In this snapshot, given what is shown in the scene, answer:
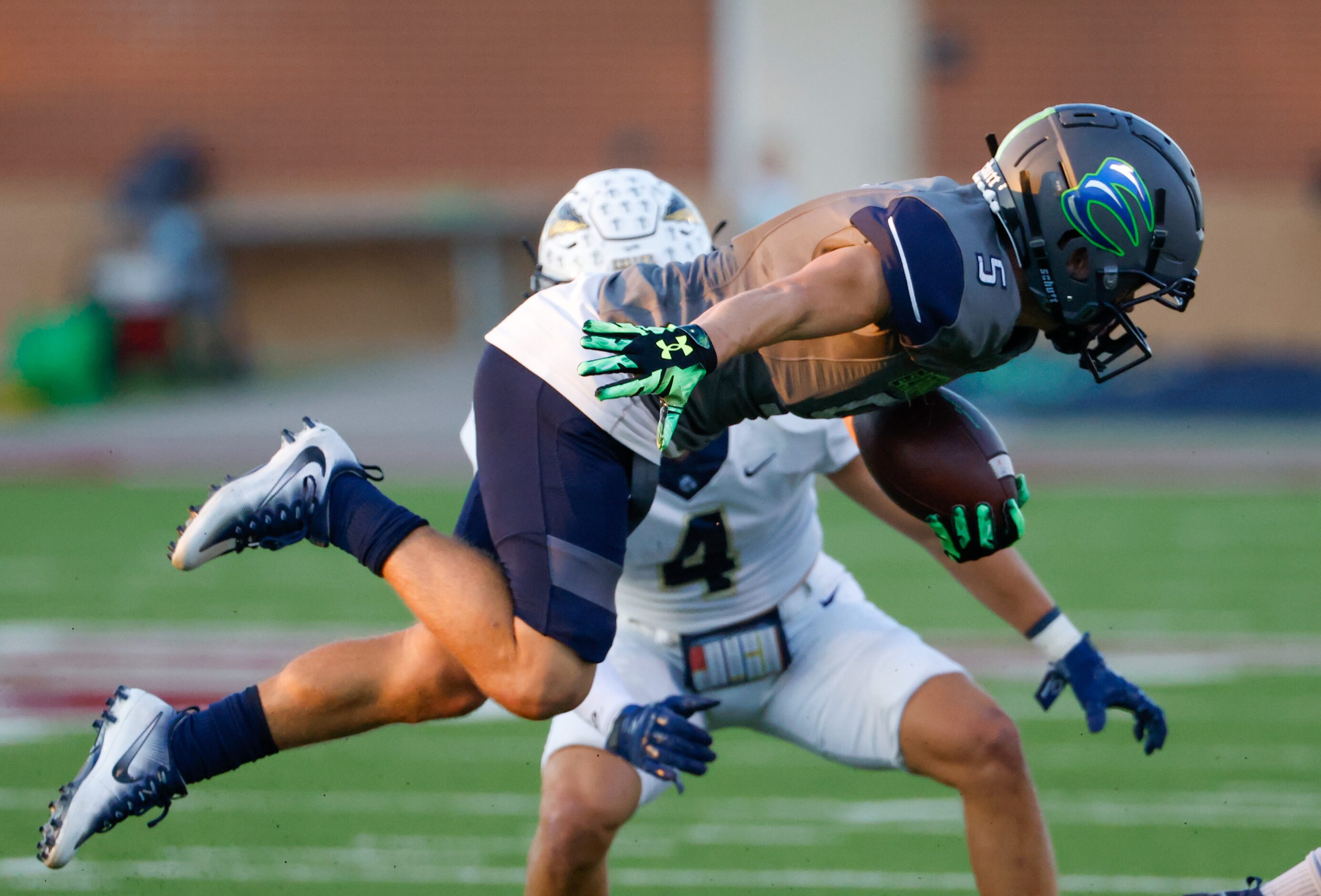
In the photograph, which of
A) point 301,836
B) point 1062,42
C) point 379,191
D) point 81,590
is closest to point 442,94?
point 379,191

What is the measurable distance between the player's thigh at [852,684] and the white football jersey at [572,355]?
0.63 meters

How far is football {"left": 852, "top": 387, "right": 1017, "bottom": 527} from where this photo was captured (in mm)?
3086

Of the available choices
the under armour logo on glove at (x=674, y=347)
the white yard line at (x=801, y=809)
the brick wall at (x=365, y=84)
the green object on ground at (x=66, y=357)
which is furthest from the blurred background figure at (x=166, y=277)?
the under armour logo on glove at (x=674, y=347)

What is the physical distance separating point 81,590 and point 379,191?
798 centimetres

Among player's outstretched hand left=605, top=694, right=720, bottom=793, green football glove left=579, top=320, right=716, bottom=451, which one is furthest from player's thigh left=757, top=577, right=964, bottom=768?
green football glove left=579, top=320, right=716, bottom=451

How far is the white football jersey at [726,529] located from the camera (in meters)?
3.40

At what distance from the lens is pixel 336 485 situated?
329cm

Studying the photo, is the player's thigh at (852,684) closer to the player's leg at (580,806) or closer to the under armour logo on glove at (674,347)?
the player's leg at (580,806)

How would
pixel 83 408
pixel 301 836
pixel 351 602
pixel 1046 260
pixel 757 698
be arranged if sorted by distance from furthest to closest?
1. pixel 83 408
2. pixel 351 602
3. pixel 301 836
4. pixel 757 698
5. pixel 1046 260

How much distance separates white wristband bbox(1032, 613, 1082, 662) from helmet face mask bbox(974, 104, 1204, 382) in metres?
0.64

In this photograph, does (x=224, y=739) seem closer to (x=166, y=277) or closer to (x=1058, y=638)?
(x=1058, y=638)

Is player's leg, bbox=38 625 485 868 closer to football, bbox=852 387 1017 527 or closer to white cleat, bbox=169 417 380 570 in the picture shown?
white cleat, bbox=169 417 380 570

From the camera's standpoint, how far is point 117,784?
3213 millimetres

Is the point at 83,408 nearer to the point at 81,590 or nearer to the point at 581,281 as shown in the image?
the point at 81,590
